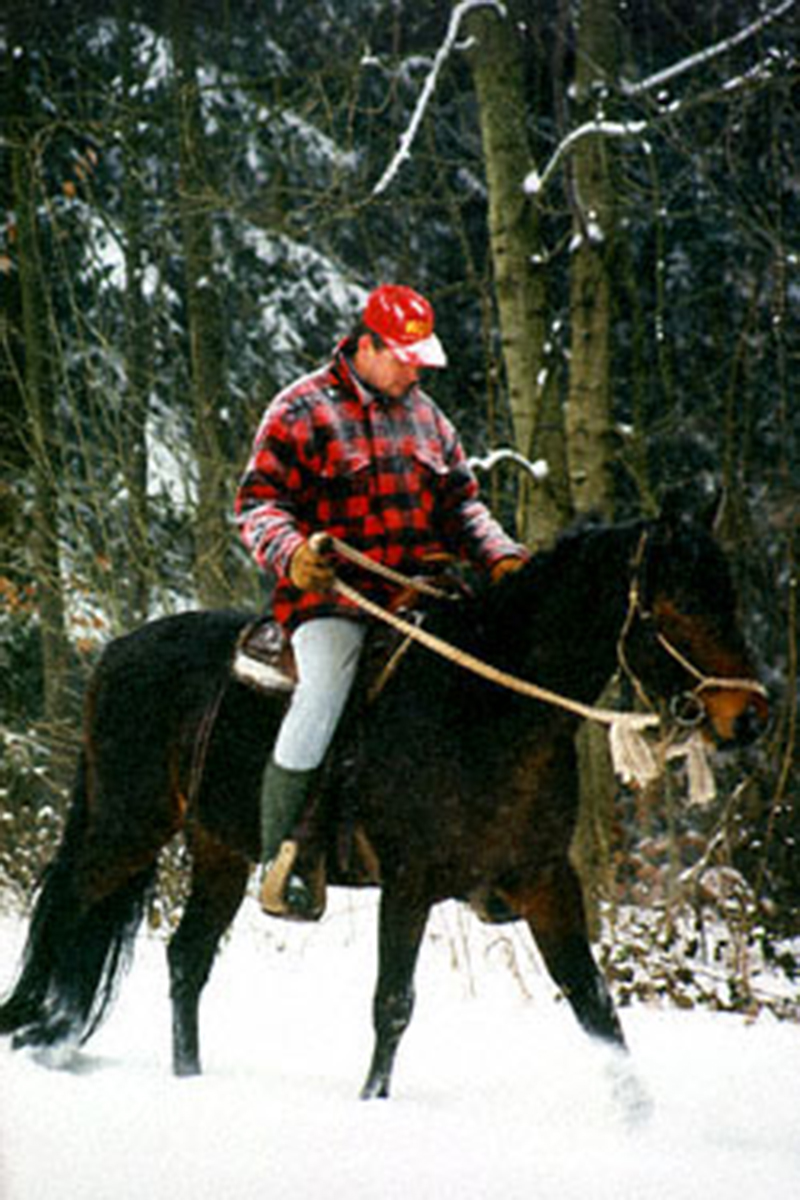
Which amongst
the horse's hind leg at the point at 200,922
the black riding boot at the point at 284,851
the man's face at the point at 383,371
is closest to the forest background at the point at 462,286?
the man's face at the point at 383,371

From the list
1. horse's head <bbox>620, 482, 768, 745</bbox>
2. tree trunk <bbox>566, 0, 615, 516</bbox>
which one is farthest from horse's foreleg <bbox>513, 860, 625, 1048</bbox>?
tree trunk <bbox>566, 0, 615, 516</bbox>

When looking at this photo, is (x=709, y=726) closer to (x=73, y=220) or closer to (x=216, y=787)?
(x=216, y=787)

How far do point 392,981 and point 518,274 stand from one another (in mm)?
2468

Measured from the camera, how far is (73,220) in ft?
15.0

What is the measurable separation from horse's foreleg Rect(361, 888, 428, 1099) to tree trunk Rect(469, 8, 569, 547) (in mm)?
1737

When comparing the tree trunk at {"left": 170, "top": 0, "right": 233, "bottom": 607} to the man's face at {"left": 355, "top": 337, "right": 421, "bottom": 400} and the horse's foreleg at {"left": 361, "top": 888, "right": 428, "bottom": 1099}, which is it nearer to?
the man's face at {"left": 355, "top": 337, "right": 421, "bottom": 400}

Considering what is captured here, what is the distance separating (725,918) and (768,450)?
1739mm

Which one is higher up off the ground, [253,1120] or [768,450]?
[768,450]

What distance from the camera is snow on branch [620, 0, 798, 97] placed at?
4.00 meters

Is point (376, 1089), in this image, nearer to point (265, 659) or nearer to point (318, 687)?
point (318, 687)

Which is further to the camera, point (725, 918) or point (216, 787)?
point (725, 918)

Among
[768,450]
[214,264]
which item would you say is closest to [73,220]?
[214,264]

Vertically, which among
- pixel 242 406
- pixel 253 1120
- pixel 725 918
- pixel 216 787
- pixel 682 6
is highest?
pixel 682 6

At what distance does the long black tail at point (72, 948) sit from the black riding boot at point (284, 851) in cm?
69
